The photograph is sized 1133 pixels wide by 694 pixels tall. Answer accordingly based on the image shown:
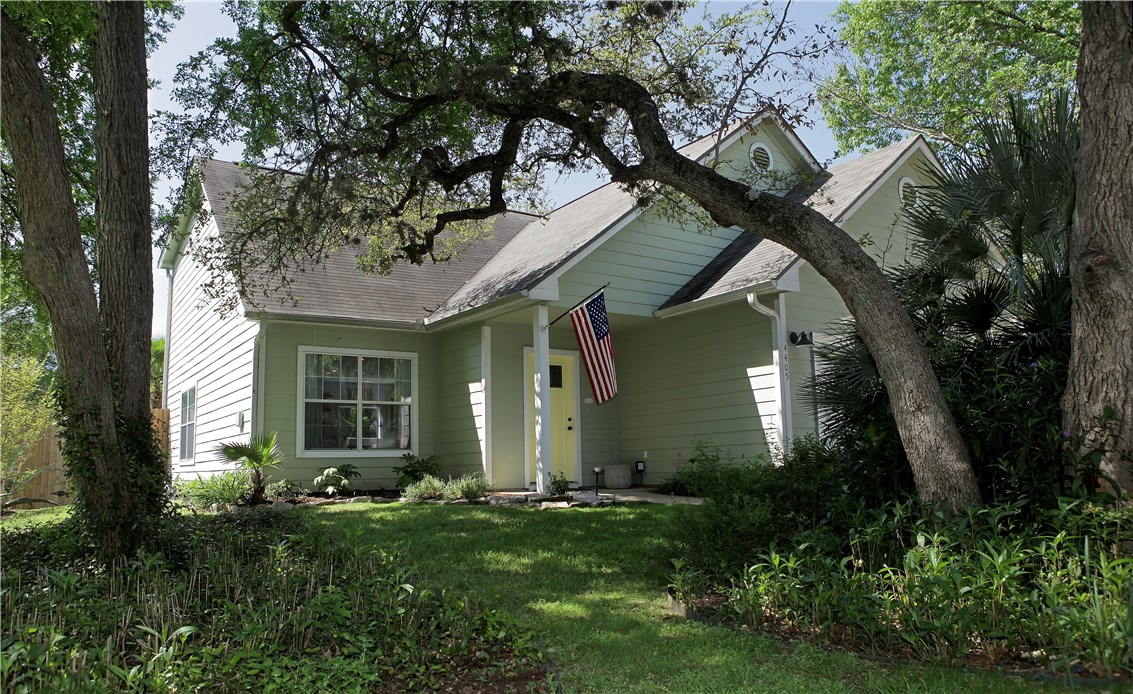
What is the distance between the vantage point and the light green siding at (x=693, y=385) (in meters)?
12.0

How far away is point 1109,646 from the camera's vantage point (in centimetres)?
369

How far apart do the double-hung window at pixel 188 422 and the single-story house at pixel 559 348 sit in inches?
73.8

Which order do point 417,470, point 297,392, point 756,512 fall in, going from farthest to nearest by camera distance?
1. point 417,470
2. point 297,392
3. point 756,512

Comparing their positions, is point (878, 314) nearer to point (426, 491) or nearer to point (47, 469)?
point (426, 491)

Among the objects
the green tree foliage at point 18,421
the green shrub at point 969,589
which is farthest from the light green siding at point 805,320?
the green tree foliage at point 18,421

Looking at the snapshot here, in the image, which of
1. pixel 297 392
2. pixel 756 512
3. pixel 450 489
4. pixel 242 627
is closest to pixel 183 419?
pixel 297 392

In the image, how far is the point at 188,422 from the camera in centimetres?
1747

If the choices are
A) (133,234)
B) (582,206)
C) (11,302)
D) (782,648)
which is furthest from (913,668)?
(11,302)

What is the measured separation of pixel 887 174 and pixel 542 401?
22.8ft

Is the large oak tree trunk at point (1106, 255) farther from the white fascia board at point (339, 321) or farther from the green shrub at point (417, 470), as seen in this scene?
the white fascia board at point (339, 321)

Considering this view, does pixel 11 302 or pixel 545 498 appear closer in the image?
pixel 545 498

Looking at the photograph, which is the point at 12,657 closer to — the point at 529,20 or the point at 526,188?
the point at 529,20

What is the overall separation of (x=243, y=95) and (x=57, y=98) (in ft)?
7.59

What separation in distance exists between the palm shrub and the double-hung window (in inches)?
566
